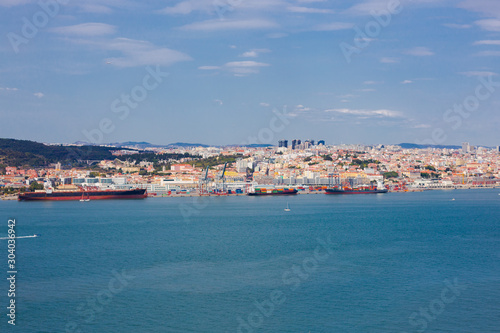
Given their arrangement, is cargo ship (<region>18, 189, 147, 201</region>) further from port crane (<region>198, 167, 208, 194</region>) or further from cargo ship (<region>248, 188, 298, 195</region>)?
cargo ship (<region>248, 188, 298, 195</region>)

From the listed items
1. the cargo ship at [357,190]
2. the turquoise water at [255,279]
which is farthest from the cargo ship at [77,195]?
the turquoise water at [255,279]

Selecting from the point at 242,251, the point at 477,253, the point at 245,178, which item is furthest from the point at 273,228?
the point at 245,178

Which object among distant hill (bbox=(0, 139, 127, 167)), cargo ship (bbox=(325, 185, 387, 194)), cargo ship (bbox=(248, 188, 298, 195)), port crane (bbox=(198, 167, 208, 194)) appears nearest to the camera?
cargo ship (bbox=(248, 188, 298, 195))

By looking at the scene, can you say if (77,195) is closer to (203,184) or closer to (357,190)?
(203,184)

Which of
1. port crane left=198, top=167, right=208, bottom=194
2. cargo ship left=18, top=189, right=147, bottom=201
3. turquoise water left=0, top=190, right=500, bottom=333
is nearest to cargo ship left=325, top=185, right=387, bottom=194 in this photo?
port crane left=198, top=167, right=208, bottom=194

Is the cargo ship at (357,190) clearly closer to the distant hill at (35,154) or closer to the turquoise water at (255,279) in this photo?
the turquoise water at (255,279)

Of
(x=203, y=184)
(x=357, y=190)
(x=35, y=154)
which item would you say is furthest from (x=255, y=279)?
(x=35, y=154)
